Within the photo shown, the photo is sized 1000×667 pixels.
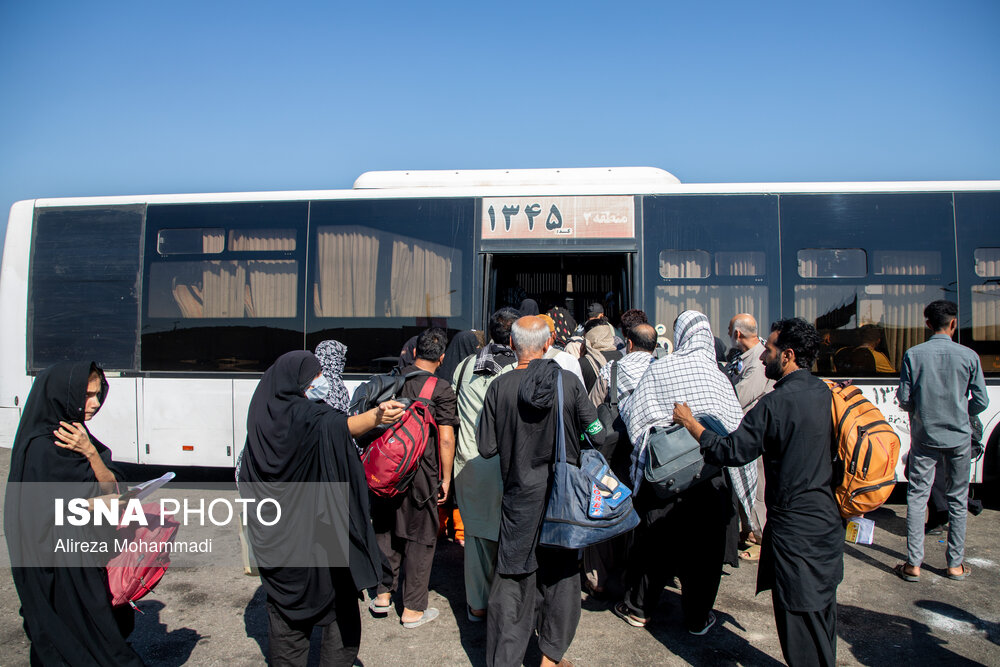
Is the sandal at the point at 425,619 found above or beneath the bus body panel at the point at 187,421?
beneath

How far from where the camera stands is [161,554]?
3.10 metres

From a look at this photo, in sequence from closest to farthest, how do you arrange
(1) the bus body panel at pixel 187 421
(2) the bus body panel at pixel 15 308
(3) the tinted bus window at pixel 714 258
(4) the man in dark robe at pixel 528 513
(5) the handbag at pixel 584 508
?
(5) the handbag at pixel 584 508
(4) the man in dark robe at pixel 528 513
(3) the tinted bus window at pixel 714 258
(1) the bus body panel at pixel 187 421
(2) the bus body panel at pixel 15 308

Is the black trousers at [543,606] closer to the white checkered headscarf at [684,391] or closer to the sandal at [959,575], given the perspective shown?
the white checkered headscarf at [684,391]

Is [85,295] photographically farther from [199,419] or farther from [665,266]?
[665,266]

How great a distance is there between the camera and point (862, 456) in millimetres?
2914

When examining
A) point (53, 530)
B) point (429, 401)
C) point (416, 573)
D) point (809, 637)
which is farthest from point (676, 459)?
point (53, 530)

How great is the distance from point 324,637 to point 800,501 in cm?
236

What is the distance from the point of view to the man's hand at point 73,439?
9.23 feet

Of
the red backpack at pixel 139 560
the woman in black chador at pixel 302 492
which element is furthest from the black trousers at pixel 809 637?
the red backpack at pixel 139 560

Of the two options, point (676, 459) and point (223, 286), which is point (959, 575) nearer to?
point (676, 459)

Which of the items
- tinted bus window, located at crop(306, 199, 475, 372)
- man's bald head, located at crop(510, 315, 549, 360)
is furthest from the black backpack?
tinted bus window, located at crop(306, 199, 475, 372)

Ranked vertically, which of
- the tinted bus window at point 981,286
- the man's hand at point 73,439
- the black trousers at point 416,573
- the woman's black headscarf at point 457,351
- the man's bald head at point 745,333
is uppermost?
the tinted bus window at point 981,286

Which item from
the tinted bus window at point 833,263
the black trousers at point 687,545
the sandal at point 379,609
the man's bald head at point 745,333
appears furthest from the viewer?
the tinted bus window at point 833,263

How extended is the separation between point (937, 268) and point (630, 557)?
15.1 feet
